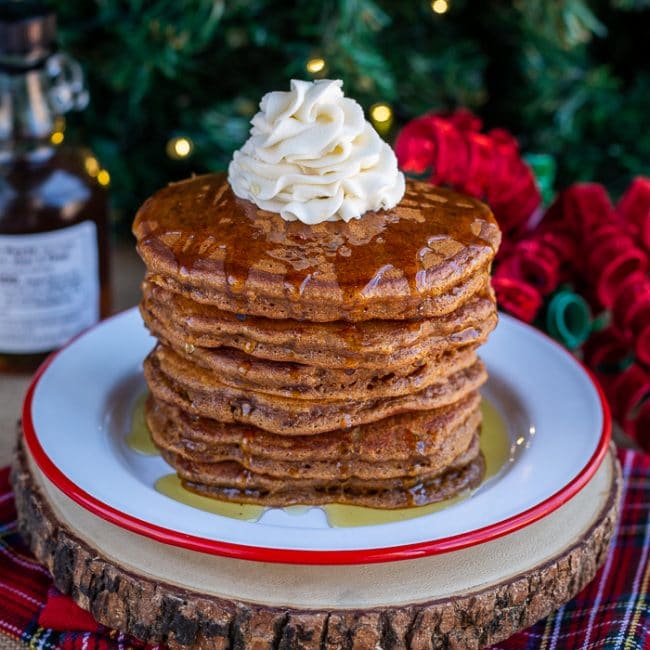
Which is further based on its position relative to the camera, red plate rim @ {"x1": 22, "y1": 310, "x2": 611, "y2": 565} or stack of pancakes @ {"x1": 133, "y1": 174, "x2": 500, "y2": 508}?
stack of pancakes @ {"x1": 133, "y1": 174, "x2": 500, "y2": 508}

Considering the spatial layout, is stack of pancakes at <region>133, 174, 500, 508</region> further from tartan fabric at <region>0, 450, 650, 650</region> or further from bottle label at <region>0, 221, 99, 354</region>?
bottle label at <region>0, 221, 99, 354</region>

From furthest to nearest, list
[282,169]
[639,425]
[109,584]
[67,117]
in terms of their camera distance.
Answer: [67,117] → [639,425] → [282,169] → [109,584]

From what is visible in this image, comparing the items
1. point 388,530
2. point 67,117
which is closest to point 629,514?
point 388,530

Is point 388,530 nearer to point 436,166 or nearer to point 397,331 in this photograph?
point 397,331

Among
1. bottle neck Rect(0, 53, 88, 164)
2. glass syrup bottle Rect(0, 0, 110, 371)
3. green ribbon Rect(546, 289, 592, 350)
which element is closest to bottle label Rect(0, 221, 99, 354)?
glass syrup bottle Rect(0, 0, 110, 371)

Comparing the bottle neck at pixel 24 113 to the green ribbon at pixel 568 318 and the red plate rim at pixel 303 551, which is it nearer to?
the red plate rim at pixel 303 551

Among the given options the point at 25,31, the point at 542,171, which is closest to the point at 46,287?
the point at 25,31
